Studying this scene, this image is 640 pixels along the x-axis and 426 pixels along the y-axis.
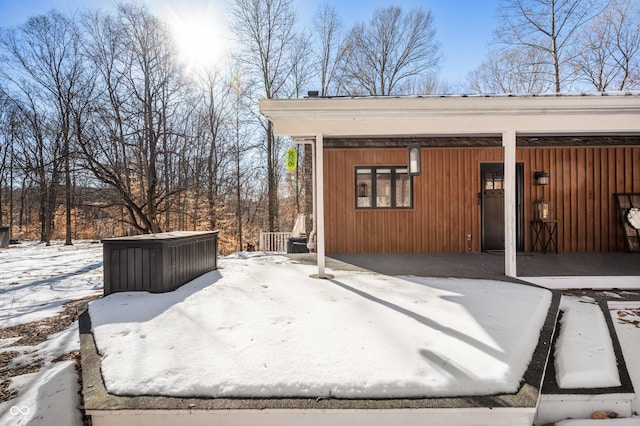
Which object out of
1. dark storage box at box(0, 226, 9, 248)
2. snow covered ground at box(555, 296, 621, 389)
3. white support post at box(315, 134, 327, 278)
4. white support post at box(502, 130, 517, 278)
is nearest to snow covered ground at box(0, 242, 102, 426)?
white support post at box(315, 134, 327, 278)

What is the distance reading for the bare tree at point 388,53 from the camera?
14594 mm

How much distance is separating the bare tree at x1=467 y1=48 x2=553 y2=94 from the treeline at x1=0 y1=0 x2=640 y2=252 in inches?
1.9

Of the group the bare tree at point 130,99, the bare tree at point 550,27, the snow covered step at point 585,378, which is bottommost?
the snow covered step at point 585,378

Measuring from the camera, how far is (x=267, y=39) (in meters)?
14.0

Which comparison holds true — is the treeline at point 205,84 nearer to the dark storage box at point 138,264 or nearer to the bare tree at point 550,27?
the bare tree at point 550,27

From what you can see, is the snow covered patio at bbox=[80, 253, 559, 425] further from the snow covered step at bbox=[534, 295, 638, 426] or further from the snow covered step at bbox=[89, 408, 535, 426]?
the snow covered step at bbox=[534, 295, 638, 426]

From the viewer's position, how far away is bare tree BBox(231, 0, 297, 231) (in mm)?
13797

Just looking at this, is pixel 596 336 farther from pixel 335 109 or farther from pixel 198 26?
pixel 198 26

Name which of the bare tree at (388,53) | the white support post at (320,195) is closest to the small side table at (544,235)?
the white support post at (320,195)

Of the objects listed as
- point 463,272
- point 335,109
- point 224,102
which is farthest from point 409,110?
point 224,102

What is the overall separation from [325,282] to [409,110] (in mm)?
2588

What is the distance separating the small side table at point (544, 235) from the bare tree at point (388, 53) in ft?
33.2

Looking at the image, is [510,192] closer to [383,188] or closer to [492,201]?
[492,201]

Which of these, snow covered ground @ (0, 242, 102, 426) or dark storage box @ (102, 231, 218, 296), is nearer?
snow covered ground @ (0, 242, 102, 426)
